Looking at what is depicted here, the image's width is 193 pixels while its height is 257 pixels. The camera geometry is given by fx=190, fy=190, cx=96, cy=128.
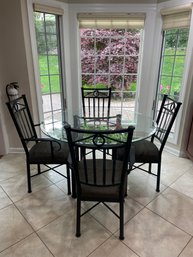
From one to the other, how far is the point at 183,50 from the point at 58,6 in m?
1.86

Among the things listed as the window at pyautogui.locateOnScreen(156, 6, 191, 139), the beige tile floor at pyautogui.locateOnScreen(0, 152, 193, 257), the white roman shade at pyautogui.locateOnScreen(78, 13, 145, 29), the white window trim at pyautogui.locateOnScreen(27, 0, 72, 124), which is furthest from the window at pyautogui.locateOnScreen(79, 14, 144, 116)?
the beige tile floor at pyautogui.locateOnScreen(0, 152, 193, 257)

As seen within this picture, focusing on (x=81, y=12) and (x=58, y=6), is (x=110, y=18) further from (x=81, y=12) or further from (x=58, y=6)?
(x=58, y=6)

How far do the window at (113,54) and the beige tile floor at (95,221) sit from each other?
1262 mm

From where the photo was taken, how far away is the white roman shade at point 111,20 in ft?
9.18

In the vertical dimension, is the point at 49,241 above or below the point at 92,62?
below

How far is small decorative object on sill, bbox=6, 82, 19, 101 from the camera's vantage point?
Answer: 2.55m

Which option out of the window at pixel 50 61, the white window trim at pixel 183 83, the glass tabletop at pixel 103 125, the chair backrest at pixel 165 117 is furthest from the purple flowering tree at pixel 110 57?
the chair backrest at pixel 165 117

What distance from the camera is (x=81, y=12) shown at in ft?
9.26

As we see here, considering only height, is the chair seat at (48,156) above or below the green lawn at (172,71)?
below

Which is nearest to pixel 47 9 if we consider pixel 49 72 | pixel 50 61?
pixel 50 61

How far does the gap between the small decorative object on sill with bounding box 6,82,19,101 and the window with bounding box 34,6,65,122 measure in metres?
0.39

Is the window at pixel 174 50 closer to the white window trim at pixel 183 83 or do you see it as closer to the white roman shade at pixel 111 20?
the white window trim at pixel 183 83

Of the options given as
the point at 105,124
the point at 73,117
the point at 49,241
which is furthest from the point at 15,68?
the point at 49,241

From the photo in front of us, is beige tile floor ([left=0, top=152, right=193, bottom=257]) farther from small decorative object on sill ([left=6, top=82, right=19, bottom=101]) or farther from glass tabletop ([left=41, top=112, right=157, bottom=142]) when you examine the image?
small decorative object on sill ([left=6, top=82, right=19, bottom=101])
